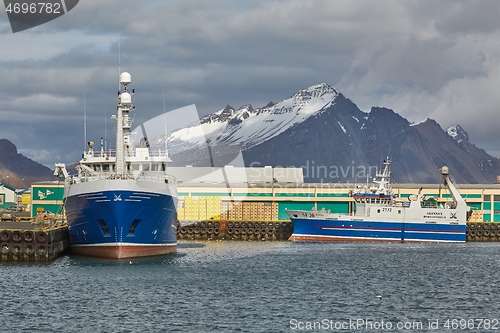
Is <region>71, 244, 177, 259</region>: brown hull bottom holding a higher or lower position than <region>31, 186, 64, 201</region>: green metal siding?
lower

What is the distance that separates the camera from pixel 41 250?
184ft

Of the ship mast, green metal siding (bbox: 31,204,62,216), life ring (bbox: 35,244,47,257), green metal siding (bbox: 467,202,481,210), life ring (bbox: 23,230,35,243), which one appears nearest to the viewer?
life ring (bbox: 35,244,47,257)

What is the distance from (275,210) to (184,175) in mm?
24985

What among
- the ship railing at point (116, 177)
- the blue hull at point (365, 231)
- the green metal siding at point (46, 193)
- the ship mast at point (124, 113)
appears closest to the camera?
the ship railing at point (116, 177)

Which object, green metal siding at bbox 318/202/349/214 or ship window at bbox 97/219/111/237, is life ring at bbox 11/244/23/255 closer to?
ship window at bbox 97/219/111/237

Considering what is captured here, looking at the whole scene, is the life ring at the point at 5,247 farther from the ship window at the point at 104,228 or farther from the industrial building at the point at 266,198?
the industrial building at the point at 266,198

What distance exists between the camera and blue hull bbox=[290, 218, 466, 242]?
283 ft

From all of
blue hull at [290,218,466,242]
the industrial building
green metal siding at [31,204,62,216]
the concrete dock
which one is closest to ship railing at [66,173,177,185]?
the concrete dock

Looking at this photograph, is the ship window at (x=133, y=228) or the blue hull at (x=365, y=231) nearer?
the ship window at (x=133, y=228)

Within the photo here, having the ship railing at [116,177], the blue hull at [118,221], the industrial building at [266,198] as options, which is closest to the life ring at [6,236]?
the blue hull at [118,221]

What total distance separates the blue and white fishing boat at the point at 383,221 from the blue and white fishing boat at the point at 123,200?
84.0ft

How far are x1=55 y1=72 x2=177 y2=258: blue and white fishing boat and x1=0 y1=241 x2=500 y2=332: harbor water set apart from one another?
1256 mm

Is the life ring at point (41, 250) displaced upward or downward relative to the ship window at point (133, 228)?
downward

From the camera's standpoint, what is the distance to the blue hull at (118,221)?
53500mm
